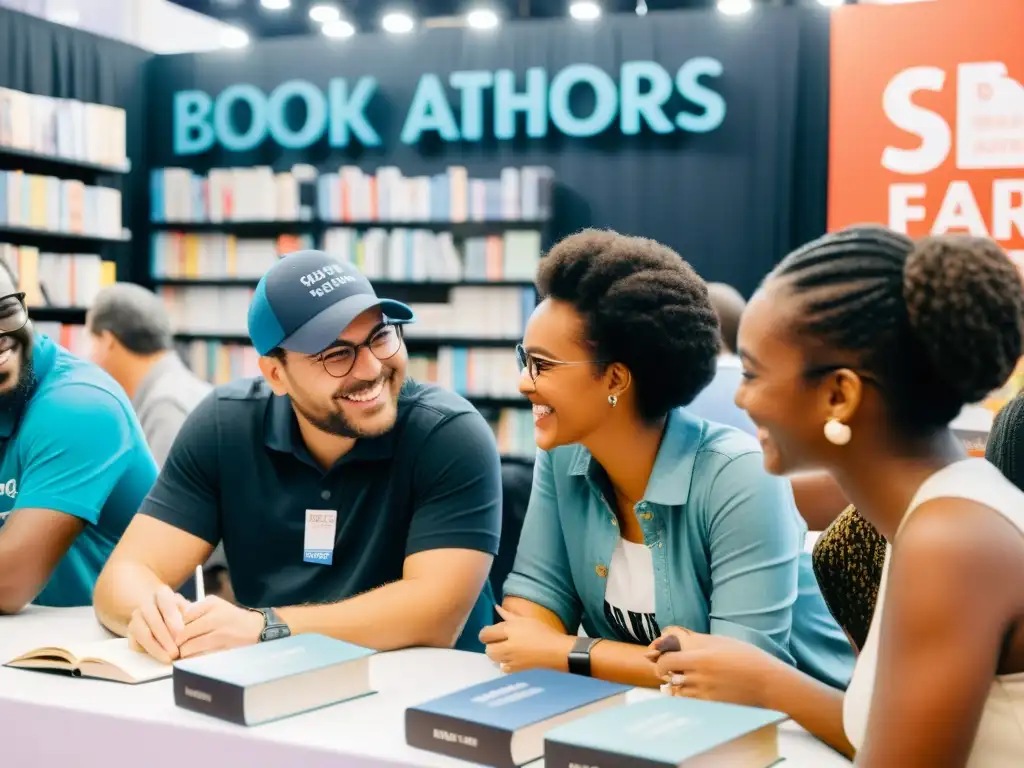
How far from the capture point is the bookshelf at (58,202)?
6.70m

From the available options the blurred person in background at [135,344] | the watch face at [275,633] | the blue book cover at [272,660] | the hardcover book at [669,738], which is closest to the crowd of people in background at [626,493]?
the watch face at [275,633]

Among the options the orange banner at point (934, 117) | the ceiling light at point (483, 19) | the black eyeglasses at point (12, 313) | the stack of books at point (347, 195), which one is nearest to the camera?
the black eyeglasses at point (12, 313)

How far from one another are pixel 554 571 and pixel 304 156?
20.9 feet

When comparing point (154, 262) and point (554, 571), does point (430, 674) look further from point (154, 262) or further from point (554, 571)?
point (154, 262)

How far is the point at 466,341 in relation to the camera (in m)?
7.37

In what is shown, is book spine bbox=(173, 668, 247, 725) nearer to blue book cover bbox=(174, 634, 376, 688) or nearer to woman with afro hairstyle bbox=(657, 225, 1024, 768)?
blue book cover bbox=(174, 634, 376, 688)

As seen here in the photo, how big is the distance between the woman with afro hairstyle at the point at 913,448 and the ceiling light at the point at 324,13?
7305 mm

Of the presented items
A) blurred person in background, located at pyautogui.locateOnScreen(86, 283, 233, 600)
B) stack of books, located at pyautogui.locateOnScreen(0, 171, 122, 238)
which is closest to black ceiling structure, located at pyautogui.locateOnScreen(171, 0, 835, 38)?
stack of books, located at pyautogui.locateOnScreen(0, 171, 122, 238)

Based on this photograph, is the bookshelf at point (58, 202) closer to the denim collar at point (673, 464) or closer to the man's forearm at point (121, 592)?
the man's forearm at point (121, 592)

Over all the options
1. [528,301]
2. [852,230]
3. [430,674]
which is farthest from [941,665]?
[528,301]

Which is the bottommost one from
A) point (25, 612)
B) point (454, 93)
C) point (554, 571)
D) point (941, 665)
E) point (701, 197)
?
point (25, 612)

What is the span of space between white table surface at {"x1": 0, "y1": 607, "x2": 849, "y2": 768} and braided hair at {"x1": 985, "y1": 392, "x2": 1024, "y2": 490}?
482mm

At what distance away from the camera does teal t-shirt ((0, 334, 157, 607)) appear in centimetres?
236

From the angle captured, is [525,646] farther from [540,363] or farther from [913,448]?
[913,448]
